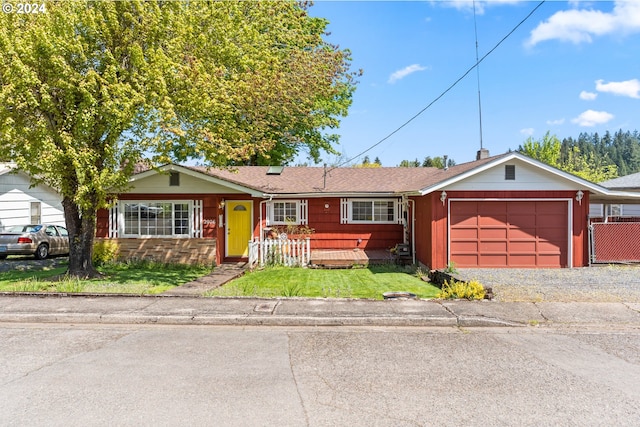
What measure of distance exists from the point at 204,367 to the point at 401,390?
2.56 meters

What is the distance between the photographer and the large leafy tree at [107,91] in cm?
932

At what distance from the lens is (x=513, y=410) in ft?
13.1

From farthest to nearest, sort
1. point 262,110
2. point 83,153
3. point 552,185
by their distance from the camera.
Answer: point 262,110 < point 552,185 < point 83,153

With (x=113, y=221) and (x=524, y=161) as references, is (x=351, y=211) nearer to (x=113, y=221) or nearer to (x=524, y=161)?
(x=524, y=161)

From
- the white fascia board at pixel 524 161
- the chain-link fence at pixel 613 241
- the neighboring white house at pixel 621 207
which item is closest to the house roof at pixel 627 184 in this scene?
the neighboring white house at pixel 621 207

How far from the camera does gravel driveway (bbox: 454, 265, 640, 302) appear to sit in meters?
8.89

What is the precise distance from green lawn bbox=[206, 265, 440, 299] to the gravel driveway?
1683 millimetres

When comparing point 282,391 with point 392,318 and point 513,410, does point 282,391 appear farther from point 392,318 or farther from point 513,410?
point 392,318

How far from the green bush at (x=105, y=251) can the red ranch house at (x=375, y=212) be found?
285mm

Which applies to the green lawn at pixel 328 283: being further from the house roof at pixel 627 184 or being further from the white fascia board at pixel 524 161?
the house roof at pixel 627 184

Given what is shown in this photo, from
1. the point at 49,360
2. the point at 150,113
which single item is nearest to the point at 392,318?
the point at 49,360

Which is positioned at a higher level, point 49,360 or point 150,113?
point 150,113

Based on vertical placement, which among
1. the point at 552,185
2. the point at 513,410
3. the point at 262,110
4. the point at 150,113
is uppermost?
the point at 262,110

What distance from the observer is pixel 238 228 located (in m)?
15.9
